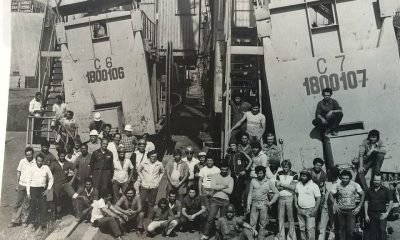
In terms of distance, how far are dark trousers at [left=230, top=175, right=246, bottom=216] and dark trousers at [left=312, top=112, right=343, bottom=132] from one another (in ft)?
4.36

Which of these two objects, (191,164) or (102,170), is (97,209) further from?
(191,164)

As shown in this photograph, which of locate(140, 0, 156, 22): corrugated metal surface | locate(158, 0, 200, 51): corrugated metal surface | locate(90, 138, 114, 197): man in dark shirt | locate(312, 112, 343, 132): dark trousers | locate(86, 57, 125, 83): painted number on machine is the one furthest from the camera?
locate(158, 0, 200, 51): corrugated metal surface

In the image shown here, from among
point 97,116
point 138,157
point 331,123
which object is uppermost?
point 97,116

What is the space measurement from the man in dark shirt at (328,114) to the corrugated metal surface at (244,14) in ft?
9.46

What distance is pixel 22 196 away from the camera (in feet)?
16.7

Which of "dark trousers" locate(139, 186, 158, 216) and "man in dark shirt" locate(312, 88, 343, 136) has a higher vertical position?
"man in dark shirt" locate(312, 88, 343, 136)

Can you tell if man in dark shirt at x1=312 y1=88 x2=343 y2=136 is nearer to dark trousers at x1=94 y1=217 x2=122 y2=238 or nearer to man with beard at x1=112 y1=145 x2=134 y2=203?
man with beard at x1=112 y1=145 x2=134 y2=203

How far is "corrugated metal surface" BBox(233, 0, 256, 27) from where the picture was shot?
7793 millimetres

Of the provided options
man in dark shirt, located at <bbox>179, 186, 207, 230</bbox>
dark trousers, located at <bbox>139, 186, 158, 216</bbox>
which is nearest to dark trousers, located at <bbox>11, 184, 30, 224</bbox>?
dark trousers, located at <bbox>139, 186, 158, 216</bbox>

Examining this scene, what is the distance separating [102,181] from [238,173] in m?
1.75

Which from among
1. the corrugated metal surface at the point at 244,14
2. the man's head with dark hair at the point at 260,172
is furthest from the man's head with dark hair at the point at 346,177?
the corrugated metal surface at the point at 244,14

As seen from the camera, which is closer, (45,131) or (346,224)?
(346,224)

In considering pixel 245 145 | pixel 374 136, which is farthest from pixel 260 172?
pixel 374 136

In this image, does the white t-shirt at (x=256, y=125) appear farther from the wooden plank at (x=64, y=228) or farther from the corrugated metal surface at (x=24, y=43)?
the corrugated metal surface at (x=24, y=43)
